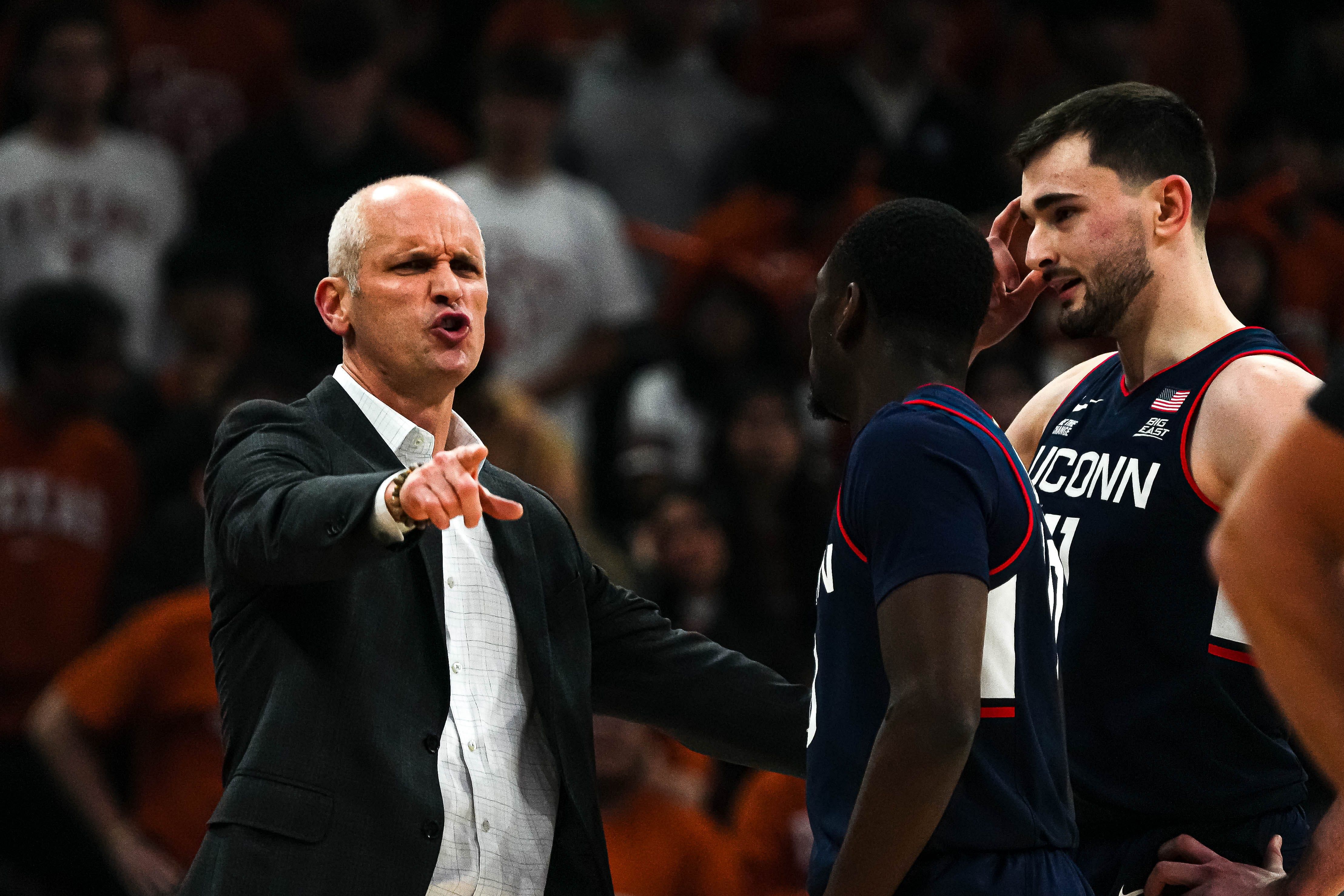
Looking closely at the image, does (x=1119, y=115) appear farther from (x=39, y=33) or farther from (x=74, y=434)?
(x=39, y=33)

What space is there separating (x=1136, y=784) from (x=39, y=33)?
615cm

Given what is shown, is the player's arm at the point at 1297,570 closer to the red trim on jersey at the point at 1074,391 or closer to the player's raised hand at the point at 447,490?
the player's raised hand at the point at 447,490

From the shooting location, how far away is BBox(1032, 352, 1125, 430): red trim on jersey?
12.0 feet

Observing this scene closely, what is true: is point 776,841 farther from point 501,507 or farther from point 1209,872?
point 501,507

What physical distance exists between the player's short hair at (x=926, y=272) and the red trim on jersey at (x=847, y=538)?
315mm

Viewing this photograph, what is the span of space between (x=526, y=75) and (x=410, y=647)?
5.00 meters

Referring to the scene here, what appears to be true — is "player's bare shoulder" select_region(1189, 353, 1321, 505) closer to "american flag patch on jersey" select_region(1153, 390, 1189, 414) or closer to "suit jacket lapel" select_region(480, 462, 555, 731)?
"american flag patch on jersey" select_region(1153, 390, 1189, 414)

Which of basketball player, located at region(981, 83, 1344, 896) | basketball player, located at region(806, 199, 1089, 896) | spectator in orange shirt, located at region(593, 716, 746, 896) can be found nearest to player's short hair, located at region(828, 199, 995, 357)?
basketball player, located at region(806, 199, 1089, 896)

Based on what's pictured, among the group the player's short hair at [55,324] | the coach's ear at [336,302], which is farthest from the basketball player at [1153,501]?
the player's short hair at [55,324]

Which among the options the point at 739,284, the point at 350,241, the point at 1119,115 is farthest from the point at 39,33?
the point at 1119,115

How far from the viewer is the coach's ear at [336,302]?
3369 mm

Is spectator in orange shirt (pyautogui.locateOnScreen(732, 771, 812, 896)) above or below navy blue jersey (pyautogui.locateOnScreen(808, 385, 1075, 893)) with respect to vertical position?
below

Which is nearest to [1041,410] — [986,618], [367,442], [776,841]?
[986,618]

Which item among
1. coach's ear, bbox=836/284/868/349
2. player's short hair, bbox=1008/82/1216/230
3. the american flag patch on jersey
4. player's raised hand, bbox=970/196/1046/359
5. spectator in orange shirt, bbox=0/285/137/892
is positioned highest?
player's short hair, bbox=1008/82/1216/230
